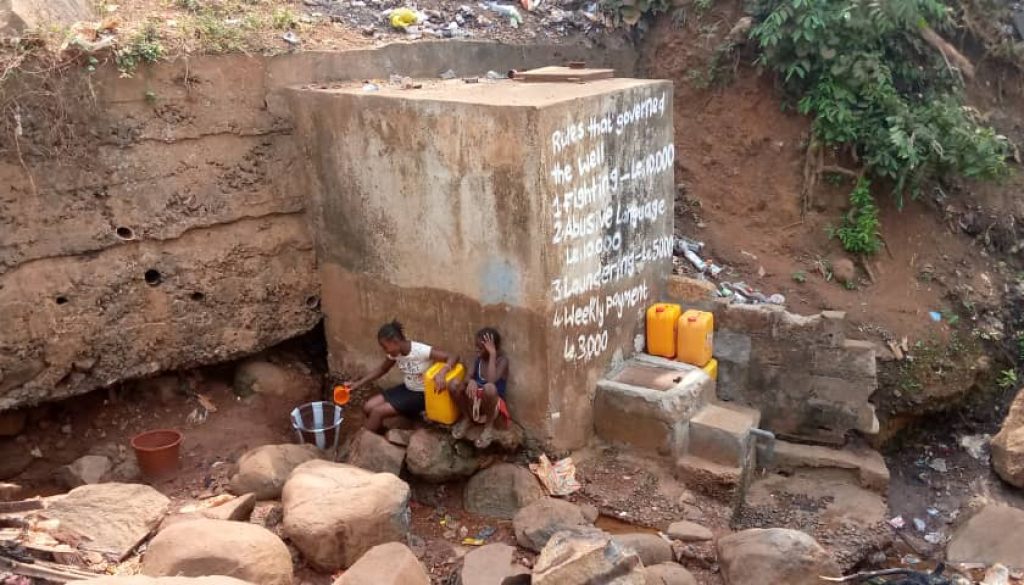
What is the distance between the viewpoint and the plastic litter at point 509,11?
8094mm

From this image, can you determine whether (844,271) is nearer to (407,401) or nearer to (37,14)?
(407,401)

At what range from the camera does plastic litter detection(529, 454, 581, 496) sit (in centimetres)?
548

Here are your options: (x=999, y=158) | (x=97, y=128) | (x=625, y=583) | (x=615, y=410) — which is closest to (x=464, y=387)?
(x=615, y=410)

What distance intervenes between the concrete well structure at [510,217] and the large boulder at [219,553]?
1951 mm

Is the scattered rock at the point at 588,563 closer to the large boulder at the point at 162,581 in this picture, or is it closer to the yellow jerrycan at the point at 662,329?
the large boulder at the point at 162,581

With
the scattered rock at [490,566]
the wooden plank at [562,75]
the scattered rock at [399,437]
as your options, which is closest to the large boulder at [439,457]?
the scattered rock at [399,437]

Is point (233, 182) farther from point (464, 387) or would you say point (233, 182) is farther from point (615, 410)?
point (615, 410)

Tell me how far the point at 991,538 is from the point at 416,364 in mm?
3821

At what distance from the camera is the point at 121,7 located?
627 centimetres

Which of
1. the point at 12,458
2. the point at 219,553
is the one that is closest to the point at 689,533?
the point at 219,553

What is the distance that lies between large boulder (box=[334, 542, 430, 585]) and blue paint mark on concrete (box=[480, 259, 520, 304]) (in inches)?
68.9

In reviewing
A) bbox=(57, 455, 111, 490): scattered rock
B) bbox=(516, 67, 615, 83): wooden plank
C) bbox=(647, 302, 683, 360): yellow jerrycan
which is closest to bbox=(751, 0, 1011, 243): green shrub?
bbox=(516, 67, 615, 83): wooden plank

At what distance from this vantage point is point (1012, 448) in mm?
→ 6383

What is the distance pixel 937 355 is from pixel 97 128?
22.1 ft
